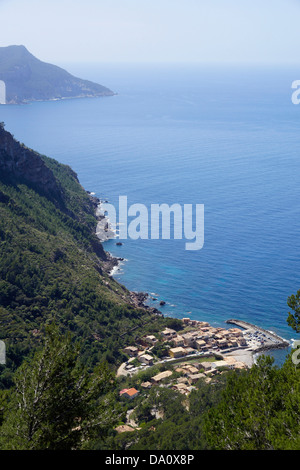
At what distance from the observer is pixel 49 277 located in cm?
4178

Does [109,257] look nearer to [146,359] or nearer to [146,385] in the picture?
[146,359]

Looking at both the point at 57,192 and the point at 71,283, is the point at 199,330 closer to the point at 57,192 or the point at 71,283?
the point at 71,283

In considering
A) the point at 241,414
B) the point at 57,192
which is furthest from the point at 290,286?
the point at 241,414

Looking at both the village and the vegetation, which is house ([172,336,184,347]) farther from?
the vegetation

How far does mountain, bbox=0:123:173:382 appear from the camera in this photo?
36000mm

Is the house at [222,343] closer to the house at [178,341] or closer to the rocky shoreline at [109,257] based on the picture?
the house at [178,341]

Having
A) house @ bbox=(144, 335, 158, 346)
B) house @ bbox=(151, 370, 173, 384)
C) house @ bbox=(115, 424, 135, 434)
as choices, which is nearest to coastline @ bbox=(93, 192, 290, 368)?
house @ bbox=(144, 335, 158, 346)

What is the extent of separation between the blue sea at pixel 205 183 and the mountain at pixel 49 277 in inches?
198

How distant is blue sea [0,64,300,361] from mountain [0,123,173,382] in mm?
5025

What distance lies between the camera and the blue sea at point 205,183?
50062mm

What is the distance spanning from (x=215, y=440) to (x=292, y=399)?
243 centimetres

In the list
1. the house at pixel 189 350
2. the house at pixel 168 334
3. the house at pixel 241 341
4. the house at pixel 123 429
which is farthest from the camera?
the house at pixel 241 341

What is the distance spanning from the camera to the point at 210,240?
62.1 metres

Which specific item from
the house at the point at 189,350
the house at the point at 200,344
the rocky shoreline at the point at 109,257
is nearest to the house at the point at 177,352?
the house at the point at 189,350
